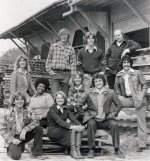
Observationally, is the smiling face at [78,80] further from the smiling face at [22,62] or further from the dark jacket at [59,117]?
the smiling face at [22,62]

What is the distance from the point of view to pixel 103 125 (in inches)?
229

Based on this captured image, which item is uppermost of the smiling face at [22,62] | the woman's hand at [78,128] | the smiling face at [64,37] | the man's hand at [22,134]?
the smiling face at [64,37]

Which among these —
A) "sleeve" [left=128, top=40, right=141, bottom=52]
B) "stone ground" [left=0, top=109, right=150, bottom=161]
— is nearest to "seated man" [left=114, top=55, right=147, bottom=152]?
"stone ground" [left=0, top=109, right=150, bottom=161]

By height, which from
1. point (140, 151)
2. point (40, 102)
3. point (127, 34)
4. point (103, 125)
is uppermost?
point (127, 34)

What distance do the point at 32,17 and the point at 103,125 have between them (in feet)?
25.3

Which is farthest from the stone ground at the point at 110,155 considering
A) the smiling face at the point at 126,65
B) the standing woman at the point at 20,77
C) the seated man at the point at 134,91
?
the smiling face at the point at 126,65

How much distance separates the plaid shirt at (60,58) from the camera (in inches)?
271

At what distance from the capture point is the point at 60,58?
22.6 ft

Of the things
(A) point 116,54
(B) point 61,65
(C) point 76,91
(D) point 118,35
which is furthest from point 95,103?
(D) point 118,35

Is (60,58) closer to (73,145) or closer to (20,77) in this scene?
(20,77)

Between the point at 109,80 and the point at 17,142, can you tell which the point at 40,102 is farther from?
the point at 109,80

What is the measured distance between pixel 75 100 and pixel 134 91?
3.59ft

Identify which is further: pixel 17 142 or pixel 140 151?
pixel 140 151

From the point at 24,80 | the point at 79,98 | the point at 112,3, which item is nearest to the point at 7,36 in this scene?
the point at 112,3
